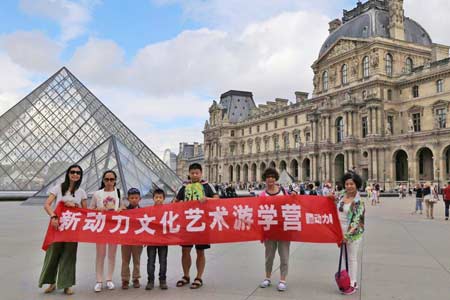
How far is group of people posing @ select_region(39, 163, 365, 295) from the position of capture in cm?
509

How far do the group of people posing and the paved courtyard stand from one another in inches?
6.2

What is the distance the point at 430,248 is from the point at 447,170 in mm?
38007

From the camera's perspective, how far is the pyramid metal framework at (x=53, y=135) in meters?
26.8

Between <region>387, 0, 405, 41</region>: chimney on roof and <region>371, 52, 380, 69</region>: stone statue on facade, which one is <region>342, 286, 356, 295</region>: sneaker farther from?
<region>387, 0, 405, 41</region>: chimney on roof

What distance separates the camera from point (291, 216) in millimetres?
5660

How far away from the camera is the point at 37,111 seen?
98.9 ft

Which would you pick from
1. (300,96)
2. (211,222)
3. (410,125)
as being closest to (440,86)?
(410,125)

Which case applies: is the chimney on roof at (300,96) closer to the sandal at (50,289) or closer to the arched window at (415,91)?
the arched window at (415,91)

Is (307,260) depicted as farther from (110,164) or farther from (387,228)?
(110,164)

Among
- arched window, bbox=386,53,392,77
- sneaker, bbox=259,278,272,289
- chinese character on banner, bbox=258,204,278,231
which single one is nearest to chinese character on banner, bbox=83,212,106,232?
chinese character on banner, bbox=258,204,278,231

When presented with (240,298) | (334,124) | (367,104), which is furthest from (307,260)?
(334,124)

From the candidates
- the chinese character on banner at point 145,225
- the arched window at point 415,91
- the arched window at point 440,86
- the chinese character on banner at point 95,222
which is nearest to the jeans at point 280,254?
the chinese character on banner at point 145,225

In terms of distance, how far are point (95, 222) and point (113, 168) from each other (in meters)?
16.5

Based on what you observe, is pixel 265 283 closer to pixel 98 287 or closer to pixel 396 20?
pixel 98 287
